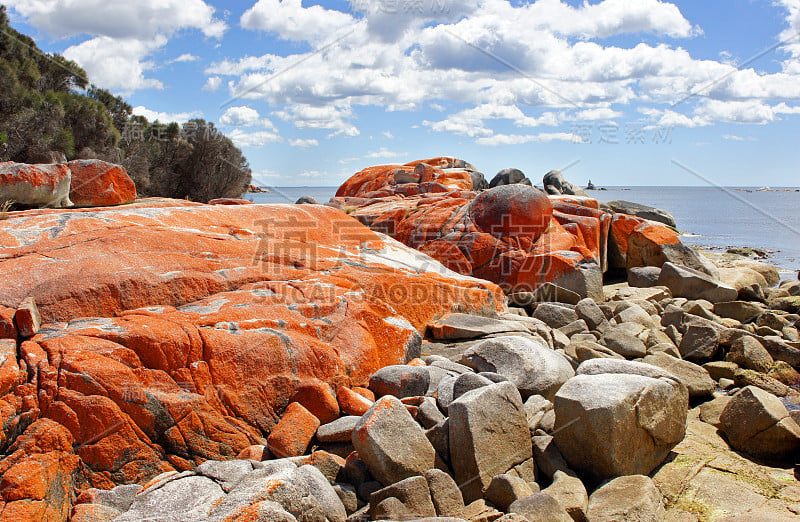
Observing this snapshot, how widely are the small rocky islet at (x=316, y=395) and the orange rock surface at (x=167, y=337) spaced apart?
2 cm

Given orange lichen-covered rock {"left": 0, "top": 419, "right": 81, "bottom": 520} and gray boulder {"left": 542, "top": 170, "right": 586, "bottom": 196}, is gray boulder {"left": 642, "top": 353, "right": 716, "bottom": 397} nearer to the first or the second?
orange lichen-covered rock {"left": 0, "top": 419, "right": 81, "bottom": 520}

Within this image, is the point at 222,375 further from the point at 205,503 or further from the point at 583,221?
the point at 583,221

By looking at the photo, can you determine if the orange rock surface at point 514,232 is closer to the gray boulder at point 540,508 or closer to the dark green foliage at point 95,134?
the gray boulder at point 540,508

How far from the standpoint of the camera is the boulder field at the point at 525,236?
1125cm

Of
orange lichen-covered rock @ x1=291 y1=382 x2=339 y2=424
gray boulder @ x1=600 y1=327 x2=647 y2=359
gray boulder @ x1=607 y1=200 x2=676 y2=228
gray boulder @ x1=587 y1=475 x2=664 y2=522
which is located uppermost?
gray boulder @ x1=607 y1=200 x2=676 y2=228

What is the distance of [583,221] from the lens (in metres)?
13.4

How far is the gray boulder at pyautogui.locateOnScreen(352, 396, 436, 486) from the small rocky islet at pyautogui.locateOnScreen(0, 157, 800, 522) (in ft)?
0.05

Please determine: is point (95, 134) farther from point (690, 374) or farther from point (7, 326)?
point (690, 374)

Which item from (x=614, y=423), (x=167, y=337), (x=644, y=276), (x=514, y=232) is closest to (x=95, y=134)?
(x=514, y=232)

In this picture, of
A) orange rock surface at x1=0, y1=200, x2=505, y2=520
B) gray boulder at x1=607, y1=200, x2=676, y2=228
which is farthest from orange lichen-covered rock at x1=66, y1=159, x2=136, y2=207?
gray boulder at x1=607, y1=200, x2=676, y2=228

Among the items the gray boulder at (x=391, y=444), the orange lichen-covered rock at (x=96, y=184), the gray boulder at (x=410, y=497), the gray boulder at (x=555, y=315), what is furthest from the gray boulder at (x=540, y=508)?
the orange lichen-covered rock at (x=96, y=184)

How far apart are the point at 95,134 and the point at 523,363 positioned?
24.4 meters

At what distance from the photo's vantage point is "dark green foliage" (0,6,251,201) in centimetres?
2181

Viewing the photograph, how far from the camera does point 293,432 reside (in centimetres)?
461
